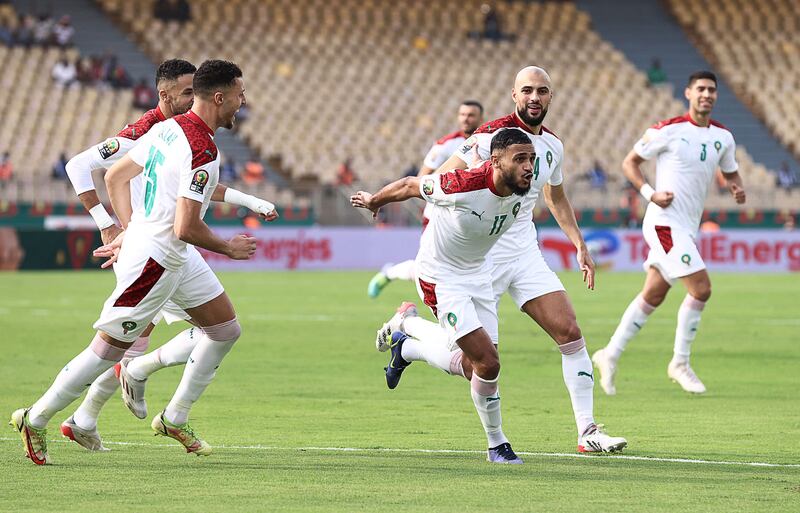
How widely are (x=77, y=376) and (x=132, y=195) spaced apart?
5.83 feet

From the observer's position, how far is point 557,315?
30.8 feet

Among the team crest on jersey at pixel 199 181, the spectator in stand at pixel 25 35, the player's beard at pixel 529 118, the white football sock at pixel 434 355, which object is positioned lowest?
the white football sock at pixel 434 355

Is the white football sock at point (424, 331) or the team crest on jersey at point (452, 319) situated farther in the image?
the white football sock at point (424, 331)

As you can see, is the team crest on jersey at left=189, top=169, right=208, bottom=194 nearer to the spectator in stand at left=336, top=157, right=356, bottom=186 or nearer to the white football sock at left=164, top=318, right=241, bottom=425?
the white football sock at left=164, top=318, right=241, bottom=425

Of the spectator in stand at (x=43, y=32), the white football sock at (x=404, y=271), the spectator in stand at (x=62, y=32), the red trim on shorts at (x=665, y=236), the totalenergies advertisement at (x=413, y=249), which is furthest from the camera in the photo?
the spectator in stand at (x=62, y=32)

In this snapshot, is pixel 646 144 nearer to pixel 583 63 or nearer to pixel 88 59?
pixel 88 59

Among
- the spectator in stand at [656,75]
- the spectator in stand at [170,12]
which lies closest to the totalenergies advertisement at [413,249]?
the spectator in stand at [656,75]

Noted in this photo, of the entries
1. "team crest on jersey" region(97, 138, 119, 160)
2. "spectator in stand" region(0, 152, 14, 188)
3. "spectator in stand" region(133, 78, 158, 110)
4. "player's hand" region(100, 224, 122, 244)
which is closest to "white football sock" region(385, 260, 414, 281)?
"team crest on jersey" region(97, 138, 119, 160)

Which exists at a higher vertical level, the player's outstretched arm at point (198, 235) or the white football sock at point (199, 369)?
the player's outstretched arm at point (198, 235)

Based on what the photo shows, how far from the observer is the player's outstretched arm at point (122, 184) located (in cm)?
861

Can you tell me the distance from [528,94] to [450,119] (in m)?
34.0

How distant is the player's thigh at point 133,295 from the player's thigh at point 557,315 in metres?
2.60

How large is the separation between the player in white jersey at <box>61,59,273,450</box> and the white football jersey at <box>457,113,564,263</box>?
5.00 feet

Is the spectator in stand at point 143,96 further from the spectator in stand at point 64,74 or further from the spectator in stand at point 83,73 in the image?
the spectator in stand at point 64,74
